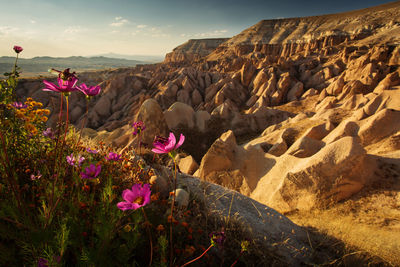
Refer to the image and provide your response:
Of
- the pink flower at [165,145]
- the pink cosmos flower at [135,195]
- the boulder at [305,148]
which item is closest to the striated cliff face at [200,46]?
the boulder at [305,148]

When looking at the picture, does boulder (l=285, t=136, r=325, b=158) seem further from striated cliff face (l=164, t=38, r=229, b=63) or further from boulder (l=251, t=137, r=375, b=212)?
striated cliff face (l=164, t=38, r=229, b=63)

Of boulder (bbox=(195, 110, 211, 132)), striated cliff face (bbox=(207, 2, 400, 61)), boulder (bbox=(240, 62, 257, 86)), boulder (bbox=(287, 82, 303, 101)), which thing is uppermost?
striated cliff face (bbox=(207, 2, 400, 61))

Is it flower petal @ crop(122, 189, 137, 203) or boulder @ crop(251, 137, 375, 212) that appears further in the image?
boulder @ crop(251, 137, 375, 212)

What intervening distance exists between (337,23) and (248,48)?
126ft

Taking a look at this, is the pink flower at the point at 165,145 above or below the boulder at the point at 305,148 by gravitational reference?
above

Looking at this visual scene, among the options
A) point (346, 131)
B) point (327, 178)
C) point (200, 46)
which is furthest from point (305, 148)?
point (200, 46)

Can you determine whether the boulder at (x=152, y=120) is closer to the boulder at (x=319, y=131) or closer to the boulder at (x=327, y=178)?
the boulder at (x=319, y=131)

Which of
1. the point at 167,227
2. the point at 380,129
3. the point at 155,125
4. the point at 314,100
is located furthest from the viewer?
the point at 314,100

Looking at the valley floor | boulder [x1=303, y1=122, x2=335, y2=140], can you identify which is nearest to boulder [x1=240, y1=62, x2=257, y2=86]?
boulder [x1=303, y1=122, x2=335, y2=140]

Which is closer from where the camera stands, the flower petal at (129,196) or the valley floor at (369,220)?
the flower petal at (129,196)

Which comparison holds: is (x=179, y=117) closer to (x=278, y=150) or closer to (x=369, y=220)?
(x=278, y=150)

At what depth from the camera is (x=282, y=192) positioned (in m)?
5.41

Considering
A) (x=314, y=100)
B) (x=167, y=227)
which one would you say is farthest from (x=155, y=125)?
(x=314, y=100)

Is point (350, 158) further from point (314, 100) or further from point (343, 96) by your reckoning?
point (314, 100)
